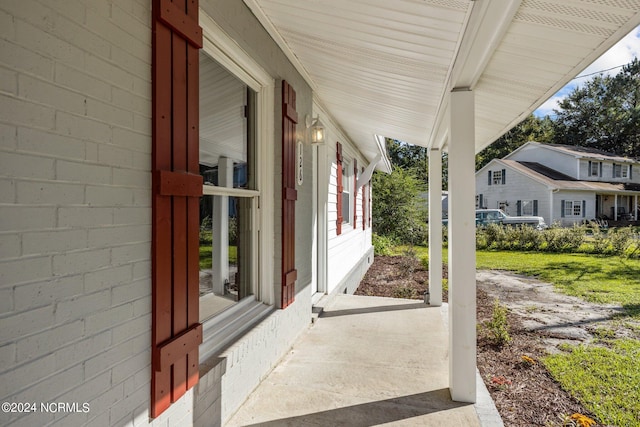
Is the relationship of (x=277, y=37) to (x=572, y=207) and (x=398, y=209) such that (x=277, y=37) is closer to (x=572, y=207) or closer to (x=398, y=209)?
(x=398, y=209)

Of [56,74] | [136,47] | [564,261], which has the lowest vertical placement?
[564,261]

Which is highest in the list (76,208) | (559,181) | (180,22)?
(559,181)

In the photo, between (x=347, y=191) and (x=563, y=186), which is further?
(x=563, y=186)

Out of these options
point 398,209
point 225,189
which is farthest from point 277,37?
point 398,209

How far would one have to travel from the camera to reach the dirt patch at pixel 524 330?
2.79 m

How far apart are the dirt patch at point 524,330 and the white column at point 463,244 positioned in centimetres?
42

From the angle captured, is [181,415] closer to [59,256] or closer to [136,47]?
[59,256]

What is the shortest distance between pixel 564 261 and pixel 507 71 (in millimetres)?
10235

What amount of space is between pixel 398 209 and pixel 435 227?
30.8ft

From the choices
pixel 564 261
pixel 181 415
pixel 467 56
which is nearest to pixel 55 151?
pixel 181 415

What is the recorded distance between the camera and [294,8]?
239cm

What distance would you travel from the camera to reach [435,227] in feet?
16.5

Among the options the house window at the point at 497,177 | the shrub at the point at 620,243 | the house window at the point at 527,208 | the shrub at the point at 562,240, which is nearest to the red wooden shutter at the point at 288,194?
the shrub at the point at 562,240

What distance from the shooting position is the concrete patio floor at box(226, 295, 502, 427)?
2.36 meters
